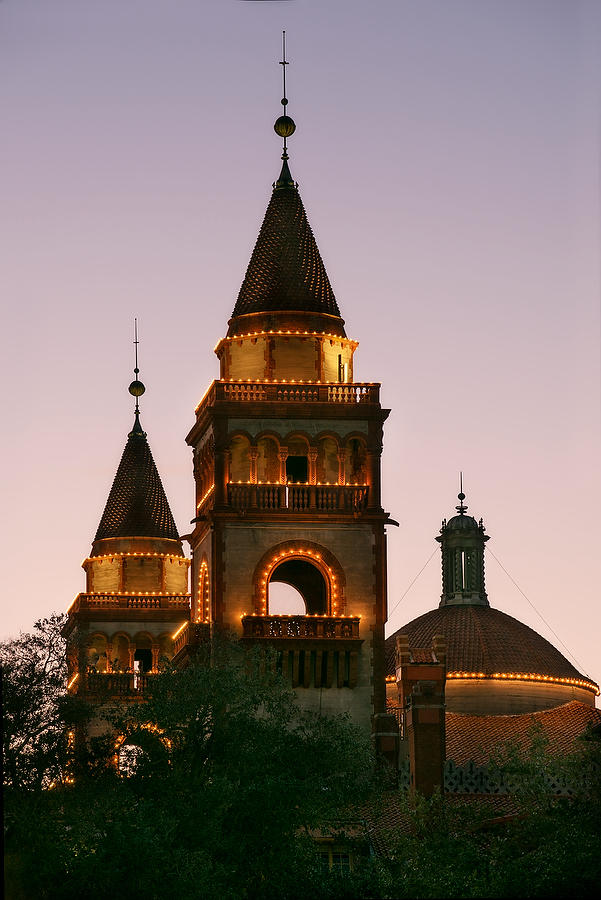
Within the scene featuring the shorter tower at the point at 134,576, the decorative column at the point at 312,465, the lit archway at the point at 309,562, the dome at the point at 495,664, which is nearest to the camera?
the lit archway at the point at 309,562

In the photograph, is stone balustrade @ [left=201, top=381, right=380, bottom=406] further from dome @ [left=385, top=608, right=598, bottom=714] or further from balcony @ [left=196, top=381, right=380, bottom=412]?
dome @ [left=385, top=608, right=598, bottom=714]

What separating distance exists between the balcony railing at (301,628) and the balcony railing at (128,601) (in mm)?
24633

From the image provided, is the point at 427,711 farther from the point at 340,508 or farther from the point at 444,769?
the point at 340,508

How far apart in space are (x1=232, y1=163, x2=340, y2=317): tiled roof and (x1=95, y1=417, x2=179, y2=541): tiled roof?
22.2 m

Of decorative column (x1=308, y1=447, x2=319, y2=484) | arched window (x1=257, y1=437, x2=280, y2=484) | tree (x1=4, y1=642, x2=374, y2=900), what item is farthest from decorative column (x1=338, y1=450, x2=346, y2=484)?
tree (x1=4, y1=642, x2=374, y2=900)

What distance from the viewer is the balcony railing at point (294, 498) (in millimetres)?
81625

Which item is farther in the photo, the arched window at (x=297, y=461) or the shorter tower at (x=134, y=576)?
the shorter tower at (x=134, y=576)

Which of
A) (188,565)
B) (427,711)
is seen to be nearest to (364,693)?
(427,711)

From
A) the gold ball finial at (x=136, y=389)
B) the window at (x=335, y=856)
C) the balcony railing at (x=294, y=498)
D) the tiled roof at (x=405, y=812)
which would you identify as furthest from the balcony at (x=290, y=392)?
the gold ball finial at (x=136, y=389)

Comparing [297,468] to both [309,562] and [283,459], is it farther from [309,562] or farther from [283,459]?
[309,562]

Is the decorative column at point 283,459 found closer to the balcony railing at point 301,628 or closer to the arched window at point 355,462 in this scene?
the arched window at point 355,462

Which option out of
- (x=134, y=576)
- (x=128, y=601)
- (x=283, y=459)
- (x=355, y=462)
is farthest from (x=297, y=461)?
(x=134, y=576)

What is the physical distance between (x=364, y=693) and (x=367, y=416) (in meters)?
10.7

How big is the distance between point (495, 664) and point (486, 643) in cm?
168
